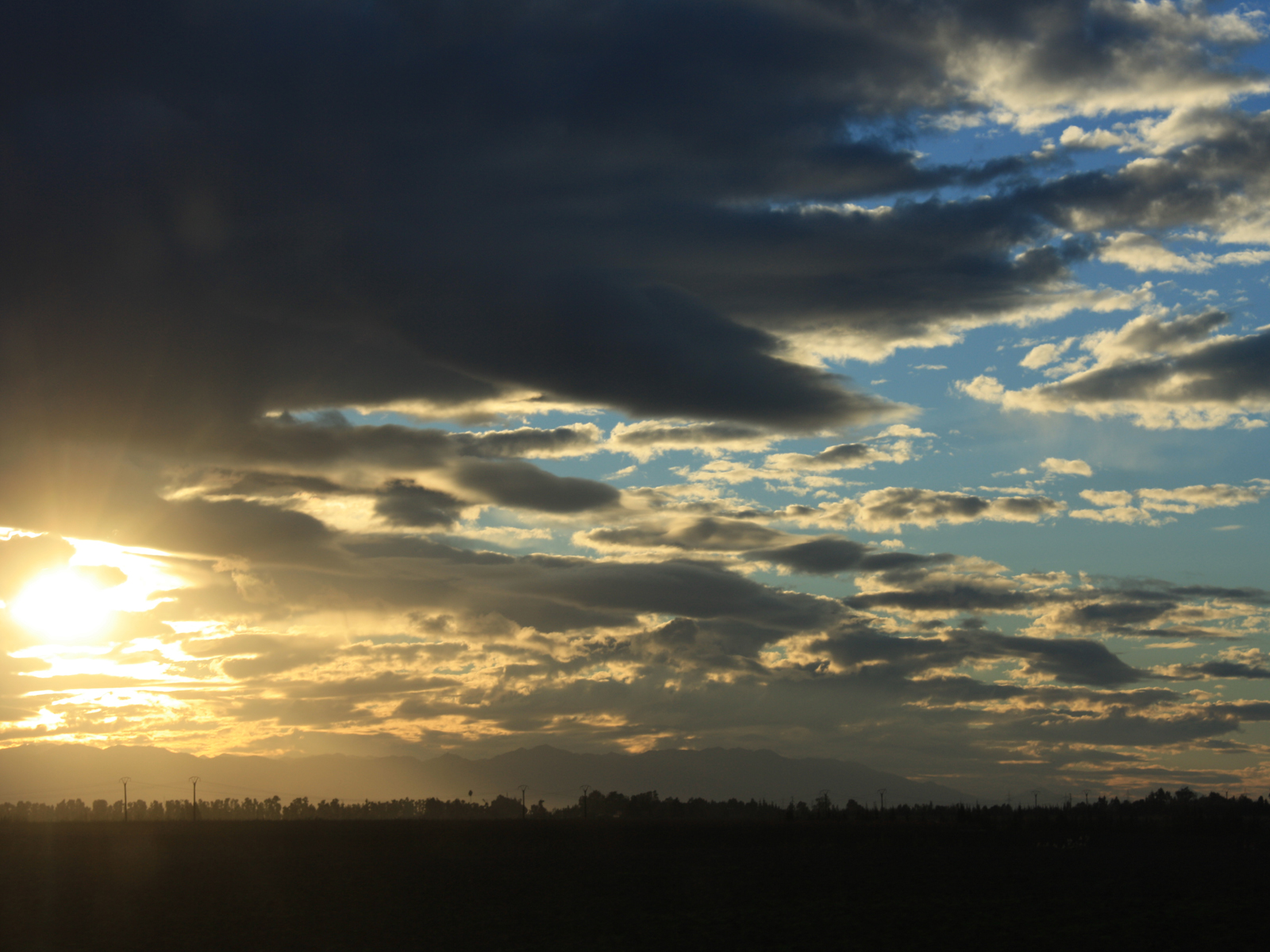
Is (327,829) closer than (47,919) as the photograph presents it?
No

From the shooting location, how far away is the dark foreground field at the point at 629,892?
68.8m

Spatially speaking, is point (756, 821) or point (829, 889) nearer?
point (829, 889)

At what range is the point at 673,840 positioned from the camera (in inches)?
4948

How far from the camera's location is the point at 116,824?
15650cm

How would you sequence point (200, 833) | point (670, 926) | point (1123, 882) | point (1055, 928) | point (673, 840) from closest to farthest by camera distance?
point (1055, 928), point (670, 926), point (1123, 882), point (673, 840), point (200, 833)

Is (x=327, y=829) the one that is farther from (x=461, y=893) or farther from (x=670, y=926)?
(x=670, y=926)

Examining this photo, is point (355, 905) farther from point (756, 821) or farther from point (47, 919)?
point (756, 821)

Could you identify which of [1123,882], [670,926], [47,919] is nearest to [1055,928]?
[1123,882]

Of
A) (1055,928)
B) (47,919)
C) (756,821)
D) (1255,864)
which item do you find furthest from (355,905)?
(756,821)

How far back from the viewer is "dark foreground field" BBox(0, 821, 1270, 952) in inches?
2707

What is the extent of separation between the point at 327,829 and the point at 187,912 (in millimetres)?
60427

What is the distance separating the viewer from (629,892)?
8550 centimetres

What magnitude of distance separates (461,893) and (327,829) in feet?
196

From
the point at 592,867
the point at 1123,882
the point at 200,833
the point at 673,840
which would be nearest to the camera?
the point at 1123,882
